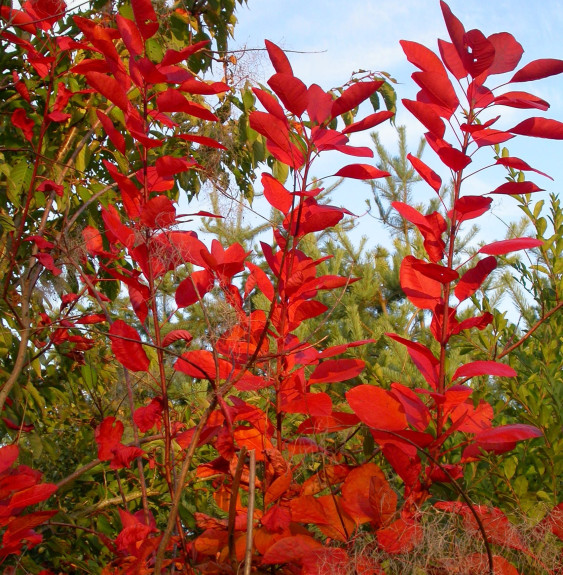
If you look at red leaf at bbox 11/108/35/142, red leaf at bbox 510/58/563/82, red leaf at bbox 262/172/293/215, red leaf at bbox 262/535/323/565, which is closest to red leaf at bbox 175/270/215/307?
red leaf at bbox 262/172/293/215

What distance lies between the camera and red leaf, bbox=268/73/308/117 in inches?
27.3

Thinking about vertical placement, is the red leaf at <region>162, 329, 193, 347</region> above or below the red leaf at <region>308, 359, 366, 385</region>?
above

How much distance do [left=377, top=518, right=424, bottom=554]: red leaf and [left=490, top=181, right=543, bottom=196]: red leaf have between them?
1.26ft

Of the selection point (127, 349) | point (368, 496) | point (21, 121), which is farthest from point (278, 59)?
point (21, 121)

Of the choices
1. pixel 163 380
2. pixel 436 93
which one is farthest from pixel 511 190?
pixel 163 380

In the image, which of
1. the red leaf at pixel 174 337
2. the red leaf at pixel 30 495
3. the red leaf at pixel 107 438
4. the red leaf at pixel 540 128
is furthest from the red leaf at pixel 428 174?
the red leaf at pixel 30 495

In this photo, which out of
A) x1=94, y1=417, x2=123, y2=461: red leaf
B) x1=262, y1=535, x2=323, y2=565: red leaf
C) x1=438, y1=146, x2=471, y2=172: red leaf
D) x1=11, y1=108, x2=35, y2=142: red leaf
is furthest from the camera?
x1=11, y1=108, x2=35, y2=142: red leaf

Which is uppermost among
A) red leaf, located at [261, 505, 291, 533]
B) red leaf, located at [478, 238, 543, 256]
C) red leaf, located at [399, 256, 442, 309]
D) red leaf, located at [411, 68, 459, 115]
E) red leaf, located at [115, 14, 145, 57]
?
red leaf, located at [115, 14, 145, 57]

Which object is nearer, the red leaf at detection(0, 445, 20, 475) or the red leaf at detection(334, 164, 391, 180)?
the red leaf at detection(334, 164, 391, 180)

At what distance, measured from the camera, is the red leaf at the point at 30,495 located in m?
0.81

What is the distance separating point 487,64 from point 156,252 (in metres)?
0.44

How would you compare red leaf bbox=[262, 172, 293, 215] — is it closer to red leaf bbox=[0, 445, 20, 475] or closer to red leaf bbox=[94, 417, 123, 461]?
red leaf bbox=[94, 417, 123, 461]

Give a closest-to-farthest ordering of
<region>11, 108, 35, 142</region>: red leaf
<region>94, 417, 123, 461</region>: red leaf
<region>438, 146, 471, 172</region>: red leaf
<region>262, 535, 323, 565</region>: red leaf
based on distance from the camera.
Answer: <region>262, 535, 323, 565</region>: red leaf < <region>438, 146, 471, 172</region>: red leaf < <region>94, 417, 123, 461</region>: red leaf < <region>11, 108, 35, 142</region>: red leaf

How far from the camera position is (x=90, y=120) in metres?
1.72
